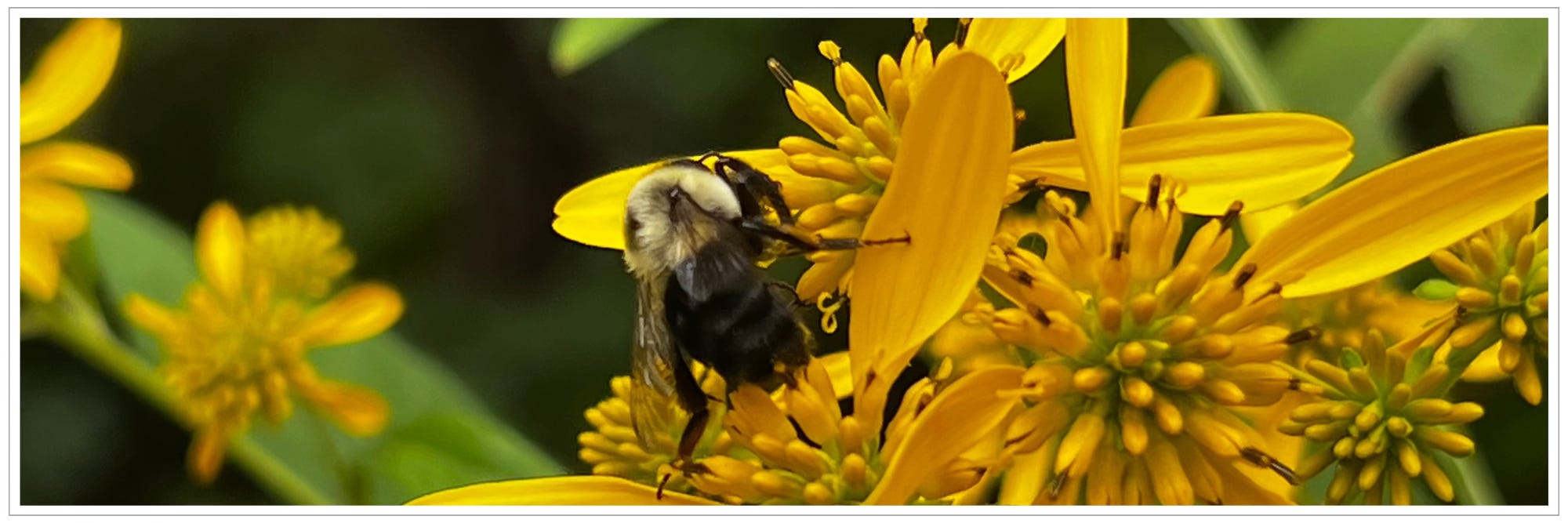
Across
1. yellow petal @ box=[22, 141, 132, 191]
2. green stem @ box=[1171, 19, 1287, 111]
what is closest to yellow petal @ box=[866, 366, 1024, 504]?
green stem @ box=[1171, 19, 1287, 111]

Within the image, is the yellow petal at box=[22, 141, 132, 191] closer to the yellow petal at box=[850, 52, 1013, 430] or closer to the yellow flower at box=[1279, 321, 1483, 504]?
the yellow petal at box=[850, 52, 1013, 430]

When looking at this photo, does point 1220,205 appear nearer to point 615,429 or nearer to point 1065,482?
point 1065,482

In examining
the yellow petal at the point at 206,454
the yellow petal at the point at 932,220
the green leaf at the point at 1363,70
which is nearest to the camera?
the yellow petal at the point at 932,220

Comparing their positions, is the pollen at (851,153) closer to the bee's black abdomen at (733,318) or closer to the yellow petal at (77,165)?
the bee's black abdomen at (733,318)

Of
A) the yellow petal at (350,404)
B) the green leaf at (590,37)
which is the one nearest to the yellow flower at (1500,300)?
the green leaf at (590,37)

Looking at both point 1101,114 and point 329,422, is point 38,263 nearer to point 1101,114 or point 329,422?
point 329,422

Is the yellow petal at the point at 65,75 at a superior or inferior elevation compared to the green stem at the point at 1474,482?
superior

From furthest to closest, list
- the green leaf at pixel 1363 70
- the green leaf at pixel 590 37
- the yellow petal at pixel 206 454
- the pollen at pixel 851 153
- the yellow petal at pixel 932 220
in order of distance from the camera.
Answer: the yellow petal at pixel 206 454 < the green leaf at pixel 1363 70 < the green leaf at pixel 590 37 < the pollen at pixel 851 153 < the yellow petal at pixel 932 220
